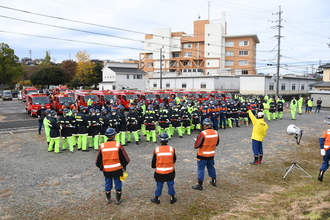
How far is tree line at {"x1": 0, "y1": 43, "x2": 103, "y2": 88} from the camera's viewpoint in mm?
54062

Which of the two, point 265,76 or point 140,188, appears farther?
point 265,76

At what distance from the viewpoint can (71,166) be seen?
9195 millimetres

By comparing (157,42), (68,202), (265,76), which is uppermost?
(157,42)

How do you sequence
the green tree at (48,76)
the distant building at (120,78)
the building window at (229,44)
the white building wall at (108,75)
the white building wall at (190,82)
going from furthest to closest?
the building window at (229,44), the green tree at (48,76), the white building wall at (108,75), the distant building at (120,78), the white building wall at (190,82)

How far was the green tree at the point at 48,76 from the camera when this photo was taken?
6259cm

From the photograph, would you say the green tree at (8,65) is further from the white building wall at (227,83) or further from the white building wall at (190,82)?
the white building wall at (227,83)

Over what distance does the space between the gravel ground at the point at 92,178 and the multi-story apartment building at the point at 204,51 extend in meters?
51.9

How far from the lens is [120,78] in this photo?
188 feet

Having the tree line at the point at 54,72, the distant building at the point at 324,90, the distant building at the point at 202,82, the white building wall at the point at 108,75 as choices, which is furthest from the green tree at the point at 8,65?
the distant building at the point at 324,90

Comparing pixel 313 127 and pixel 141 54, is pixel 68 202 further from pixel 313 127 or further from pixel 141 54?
pixel 141 54

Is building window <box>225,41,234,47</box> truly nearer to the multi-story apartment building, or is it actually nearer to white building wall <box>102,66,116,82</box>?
the multi-story apartment building

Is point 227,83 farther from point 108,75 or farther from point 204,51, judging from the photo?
point 108,75

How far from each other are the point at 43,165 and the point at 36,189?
2351mm

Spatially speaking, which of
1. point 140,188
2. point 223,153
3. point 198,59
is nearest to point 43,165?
point 140,188
